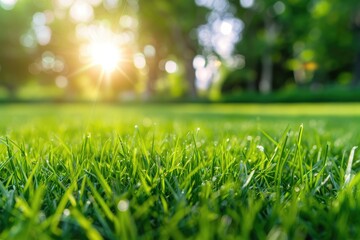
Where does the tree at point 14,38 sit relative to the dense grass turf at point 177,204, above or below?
above

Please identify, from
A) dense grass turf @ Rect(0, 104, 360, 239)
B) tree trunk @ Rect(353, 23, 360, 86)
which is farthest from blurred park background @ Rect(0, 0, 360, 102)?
dense grass turf @ Rect(0, 104, 360, 239)

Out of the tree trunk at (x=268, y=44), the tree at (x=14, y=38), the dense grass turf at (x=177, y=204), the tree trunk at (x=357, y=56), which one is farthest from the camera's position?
the tree at (x=14, y=38)

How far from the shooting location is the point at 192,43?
33.8m

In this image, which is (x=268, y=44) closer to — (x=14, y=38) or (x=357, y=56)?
(x=357, y=56)

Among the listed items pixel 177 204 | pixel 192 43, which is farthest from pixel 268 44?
pixel 177 204

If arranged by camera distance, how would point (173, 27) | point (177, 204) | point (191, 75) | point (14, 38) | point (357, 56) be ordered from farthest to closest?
point (14, 38) → point (357, 56) → point (191, 75) → point (173, 27) → point (177, 204)

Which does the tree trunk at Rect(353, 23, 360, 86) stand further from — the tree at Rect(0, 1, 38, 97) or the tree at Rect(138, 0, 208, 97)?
the tree at Rect(0, 1, 38, 97)

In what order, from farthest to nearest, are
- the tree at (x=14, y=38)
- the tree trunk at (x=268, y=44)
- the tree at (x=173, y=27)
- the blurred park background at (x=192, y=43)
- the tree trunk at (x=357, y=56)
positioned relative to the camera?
1. the tree at (x=14, y=38)
2. the tree trunk at (x=268, y=44)
3. the tree trunk at (x=357, y=56)
4. the blurred park background at (x=192, y=43)
5. the tree at (x=173, y=27)

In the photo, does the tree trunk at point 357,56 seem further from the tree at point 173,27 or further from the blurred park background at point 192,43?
the tree at point 173,27

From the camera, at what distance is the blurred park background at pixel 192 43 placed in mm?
30469

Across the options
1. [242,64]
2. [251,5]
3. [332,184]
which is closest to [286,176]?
[332,184]

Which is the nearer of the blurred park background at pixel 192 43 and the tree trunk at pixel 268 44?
the blurred park background at pixel 192 43

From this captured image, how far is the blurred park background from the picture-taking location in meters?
30.5

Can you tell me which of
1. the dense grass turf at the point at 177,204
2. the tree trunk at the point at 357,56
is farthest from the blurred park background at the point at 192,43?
the dense grass turf at the point at 177,204
